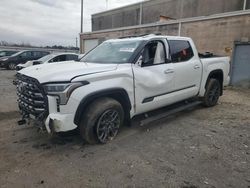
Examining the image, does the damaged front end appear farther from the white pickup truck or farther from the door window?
the door window

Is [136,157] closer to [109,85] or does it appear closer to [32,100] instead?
[109,85]

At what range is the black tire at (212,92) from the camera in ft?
20.6

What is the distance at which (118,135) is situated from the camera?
4438 millimetres

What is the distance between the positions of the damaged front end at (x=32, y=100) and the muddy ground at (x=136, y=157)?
0.56 m

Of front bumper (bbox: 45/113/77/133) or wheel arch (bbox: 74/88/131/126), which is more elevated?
wheel arch (bbox: 74/88/131/126)

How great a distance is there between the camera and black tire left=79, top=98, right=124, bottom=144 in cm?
369

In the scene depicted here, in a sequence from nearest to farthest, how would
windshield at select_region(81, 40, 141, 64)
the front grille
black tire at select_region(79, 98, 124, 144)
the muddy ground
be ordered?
the muddy ground < the front grille < black tire at select_region(79, 98, 124, 144) < windshield at select_region(81, 40, 141, 64)

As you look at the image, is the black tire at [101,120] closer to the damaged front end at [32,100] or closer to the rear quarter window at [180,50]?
the damaged front end at [32,100]

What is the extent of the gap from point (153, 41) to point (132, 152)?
227 cm

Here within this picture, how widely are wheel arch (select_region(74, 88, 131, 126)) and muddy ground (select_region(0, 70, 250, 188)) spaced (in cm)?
51

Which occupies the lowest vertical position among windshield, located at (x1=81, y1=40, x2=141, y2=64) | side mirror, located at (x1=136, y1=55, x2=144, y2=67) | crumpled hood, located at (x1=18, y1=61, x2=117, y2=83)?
crumpled hood, located at (x1=18, y1=61, x2=117, y2=83)

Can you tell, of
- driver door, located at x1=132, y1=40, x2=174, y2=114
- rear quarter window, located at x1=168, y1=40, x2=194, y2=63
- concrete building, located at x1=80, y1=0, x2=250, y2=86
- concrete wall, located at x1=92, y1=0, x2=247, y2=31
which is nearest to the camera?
driver door, located at x1=132, y1=40, x2=174, y2=114

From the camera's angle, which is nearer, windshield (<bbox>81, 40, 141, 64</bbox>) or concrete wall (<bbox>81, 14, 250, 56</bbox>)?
windshield (<bbox>81, 40, 141, 64</bbox>)

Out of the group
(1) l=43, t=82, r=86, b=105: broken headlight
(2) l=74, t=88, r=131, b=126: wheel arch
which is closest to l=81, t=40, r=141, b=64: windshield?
(2) l=74, t=88, r=131, b=126: wheel arch
